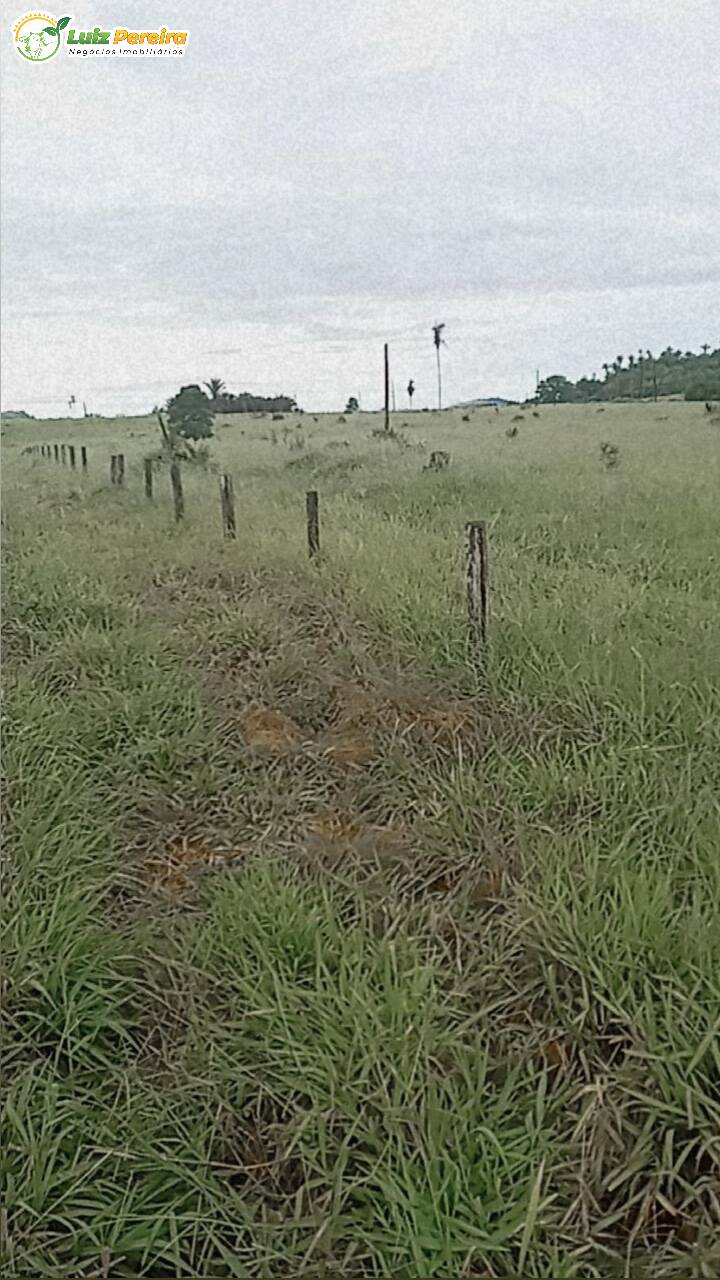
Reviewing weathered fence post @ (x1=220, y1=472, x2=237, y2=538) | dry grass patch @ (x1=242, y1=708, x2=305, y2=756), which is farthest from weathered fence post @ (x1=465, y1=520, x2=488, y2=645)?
weathered fence post @ (x1=220, y1=472, x2=237, y2=538)

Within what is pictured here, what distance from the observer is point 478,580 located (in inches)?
160

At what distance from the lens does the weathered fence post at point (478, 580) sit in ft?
13.2

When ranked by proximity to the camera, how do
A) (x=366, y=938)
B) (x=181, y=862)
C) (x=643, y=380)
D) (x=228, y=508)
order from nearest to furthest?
1. (x=366, y=938)
2. (x=181, y=862)
3. (x=228, y=508)
4. (x=643, y=380)

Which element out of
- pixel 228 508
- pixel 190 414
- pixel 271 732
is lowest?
pixel 271 732

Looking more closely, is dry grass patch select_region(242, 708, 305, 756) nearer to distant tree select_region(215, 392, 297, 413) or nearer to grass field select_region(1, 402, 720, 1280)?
grass field select_region(1, 402, 720, 1280)

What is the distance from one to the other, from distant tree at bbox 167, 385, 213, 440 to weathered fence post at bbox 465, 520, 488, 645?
19972 mm

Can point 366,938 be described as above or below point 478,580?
below

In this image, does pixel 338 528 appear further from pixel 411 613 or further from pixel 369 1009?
pixel 369 1009

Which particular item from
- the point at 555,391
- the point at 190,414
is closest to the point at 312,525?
the point at 190,414

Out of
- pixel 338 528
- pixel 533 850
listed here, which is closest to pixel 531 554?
pixel 338 528

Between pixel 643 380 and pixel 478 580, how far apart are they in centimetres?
6604

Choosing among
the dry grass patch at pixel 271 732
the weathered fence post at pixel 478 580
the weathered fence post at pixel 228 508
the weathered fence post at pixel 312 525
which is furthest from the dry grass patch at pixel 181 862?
the weathered fence post at pixel 228 508

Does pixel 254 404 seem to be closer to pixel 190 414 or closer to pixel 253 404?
pixel 253 404

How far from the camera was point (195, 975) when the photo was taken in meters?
2.19
